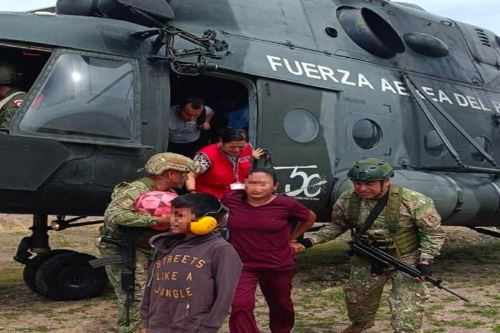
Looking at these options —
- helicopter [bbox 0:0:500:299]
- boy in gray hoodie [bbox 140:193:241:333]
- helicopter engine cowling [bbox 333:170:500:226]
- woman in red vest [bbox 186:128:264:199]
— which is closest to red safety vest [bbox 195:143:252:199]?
woman in red vest [bbox 186:128:264:199]

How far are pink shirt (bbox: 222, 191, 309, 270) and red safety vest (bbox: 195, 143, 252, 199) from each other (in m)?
1.01

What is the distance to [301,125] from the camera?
21.8 ft

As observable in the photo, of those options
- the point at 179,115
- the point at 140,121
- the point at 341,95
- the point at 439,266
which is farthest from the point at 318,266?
A: the point at 140,121

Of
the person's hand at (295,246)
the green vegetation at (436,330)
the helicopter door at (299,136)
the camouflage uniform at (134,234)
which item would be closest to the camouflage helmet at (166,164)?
the camouflage uniform at (134,234)

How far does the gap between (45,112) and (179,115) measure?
141cm

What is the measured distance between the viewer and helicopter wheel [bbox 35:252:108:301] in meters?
6.59

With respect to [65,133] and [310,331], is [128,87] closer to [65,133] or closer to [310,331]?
[65,133]

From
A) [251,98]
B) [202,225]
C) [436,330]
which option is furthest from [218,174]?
[202,225]

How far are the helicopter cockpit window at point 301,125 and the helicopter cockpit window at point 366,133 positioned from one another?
1.85 ft

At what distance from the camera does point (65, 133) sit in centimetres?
543

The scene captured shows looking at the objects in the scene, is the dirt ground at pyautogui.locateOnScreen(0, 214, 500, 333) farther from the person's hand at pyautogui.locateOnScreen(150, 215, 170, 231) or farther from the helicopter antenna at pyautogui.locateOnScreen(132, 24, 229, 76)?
the helicopter antenna at pyautogui.locateOnScreen(132, 24, 229, 76)

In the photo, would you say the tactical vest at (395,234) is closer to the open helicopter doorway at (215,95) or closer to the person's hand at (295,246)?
the person's hand at (295,246)

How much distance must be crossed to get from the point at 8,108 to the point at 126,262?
1.78m

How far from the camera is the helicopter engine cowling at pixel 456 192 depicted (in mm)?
6676
